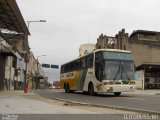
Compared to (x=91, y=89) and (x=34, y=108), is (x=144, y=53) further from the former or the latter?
(x=34, y=108)

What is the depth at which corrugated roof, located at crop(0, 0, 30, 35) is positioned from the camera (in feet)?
84.6

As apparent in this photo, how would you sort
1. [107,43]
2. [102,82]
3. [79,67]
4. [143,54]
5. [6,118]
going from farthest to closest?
[107,43] → [143,54] → [79,67] → [102,82] → [6,118]

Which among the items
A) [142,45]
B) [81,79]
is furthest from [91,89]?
[142,45]

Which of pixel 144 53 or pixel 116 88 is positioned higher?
pixel 144 53

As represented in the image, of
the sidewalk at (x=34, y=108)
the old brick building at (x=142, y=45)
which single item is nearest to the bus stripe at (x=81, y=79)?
the sidewalk at (x=34, y=108)

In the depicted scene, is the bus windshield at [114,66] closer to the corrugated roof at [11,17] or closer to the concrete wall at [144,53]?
the corrugated roof at [11,17]

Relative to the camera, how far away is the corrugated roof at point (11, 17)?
25797 mm

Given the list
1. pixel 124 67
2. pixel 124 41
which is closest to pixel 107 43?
pixel 124 41

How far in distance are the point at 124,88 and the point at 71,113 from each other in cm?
1568

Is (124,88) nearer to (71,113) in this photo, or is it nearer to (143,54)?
(71,113)

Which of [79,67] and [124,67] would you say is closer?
[124,67]

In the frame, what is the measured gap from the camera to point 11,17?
30.3 meters

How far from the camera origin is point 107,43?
298 ft

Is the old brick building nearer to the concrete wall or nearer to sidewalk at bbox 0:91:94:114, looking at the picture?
the concrete wall
